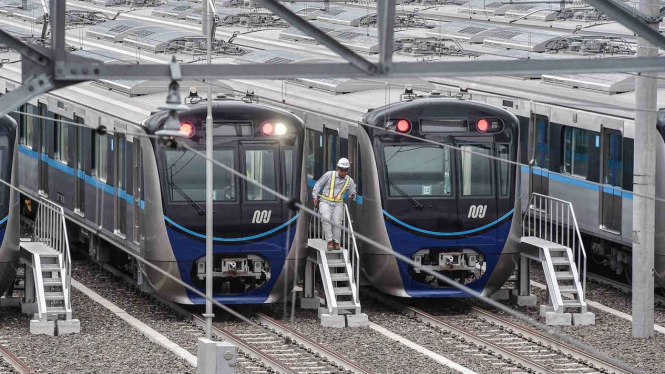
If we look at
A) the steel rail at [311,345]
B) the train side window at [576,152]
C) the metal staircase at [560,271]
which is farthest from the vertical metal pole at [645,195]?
the steel rail at [311,345]

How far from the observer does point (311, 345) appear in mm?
15664

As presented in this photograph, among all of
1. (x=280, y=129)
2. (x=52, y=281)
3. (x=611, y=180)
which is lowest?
(x=52, y=281)

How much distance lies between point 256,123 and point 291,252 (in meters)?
1.47

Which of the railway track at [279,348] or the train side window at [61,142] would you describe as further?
the train side window at [61,142]

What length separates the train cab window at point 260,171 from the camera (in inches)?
649

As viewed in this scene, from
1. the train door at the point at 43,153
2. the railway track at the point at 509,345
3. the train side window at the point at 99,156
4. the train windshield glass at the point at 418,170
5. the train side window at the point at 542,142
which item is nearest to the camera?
the railway track at the point at 509,345

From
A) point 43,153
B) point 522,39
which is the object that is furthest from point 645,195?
point 522,39

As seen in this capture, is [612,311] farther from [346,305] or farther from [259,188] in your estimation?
[259,188]

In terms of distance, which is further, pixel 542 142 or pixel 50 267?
pixel 542 142

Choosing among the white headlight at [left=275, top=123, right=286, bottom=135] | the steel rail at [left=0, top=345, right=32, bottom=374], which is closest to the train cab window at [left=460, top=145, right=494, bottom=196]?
the white headlight at [left=275, top=123, right=286, bottom=135]

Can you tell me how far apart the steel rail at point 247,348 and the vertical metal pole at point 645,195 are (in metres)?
4.14

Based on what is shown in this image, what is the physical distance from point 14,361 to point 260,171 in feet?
11.2

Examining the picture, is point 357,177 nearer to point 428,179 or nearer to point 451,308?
point 428,179

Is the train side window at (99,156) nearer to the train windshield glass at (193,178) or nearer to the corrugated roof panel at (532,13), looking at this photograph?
the train windshield glass at (193,178)
